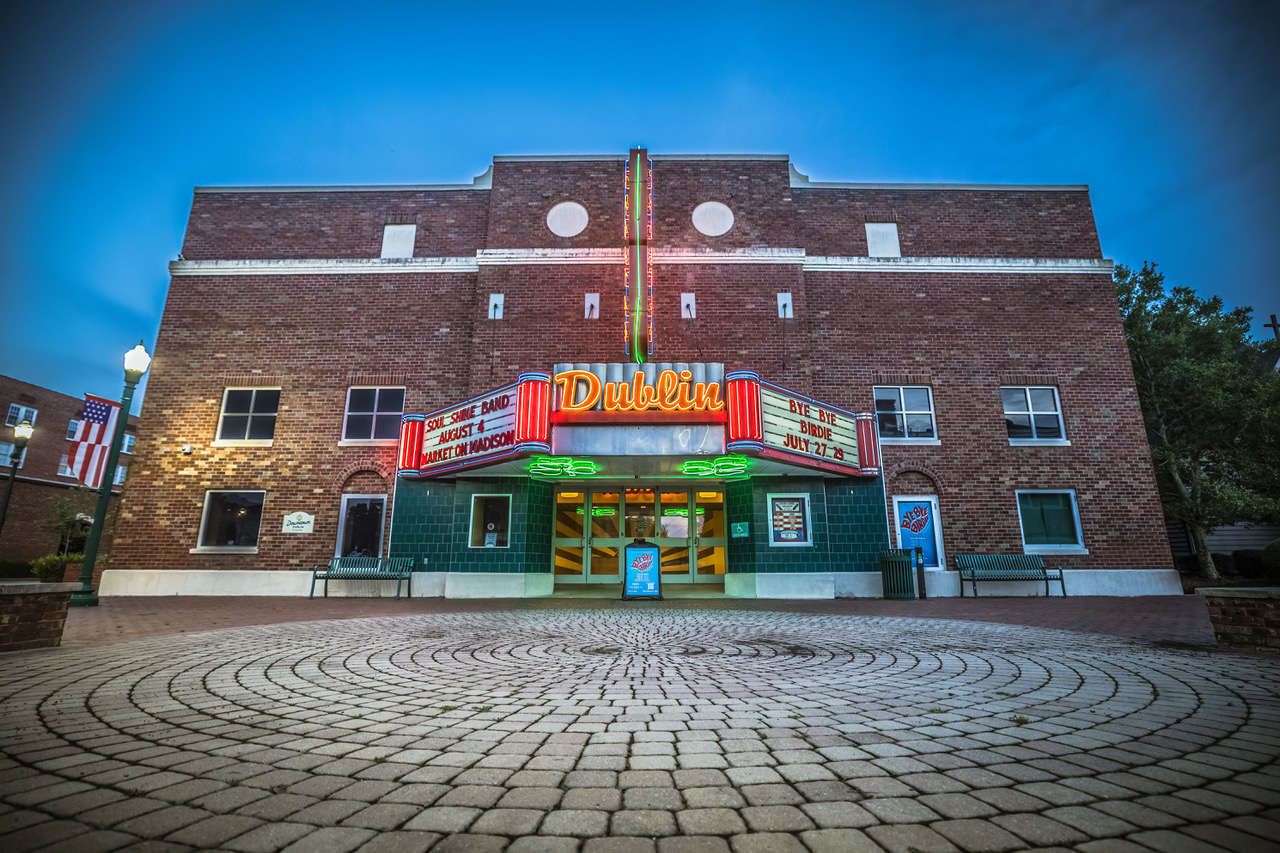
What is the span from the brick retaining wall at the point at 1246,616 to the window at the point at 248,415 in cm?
1791

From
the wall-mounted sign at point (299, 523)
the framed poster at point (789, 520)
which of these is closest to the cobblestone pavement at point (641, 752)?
the framed poster at point (789, 520)

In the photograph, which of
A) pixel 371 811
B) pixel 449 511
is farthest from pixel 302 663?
pixel 449 511

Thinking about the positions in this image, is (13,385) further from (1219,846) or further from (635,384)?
(1219,846)

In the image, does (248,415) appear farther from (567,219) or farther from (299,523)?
(567,219)

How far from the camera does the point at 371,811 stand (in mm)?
1951

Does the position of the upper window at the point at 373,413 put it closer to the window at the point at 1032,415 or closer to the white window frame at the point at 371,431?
the white window frame at the point at 371,431

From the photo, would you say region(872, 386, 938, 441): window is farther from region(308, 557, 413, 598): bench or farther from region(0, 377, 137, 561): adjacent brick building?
region(0, 377, 137, 561): adjacent brick building

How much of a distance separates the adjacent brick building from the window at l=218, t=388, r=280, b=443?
1400cm

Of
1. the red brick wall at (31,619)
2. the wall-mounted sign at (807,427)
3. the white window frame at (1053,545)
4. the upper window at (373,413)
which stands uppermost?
Answer: the upper window at (373,413)

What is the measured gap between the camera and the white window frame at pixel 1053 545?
43.5ft

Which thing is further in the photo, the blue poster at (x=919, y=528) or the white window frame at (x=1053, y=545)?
the blue poster at (x=919, y=528)

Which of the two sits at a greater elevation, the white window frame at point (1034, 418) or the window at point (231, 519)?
the white window frame at point (1034, 418)

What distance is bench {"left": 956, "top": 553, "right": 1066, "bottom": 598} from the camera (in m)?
12.8

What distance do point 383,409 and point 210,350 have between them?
5204mm
